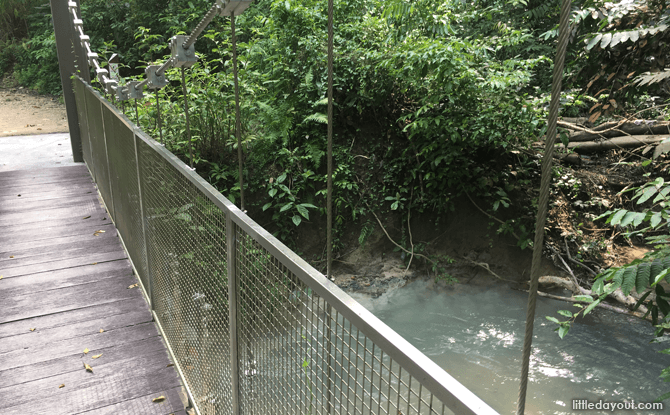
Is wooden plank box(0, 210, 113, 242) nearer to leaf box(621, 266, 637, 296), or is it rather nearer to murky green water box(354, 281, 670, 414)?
murky green water box(354, 281, 670, 414)

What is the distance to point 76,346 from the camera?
8.81 ft

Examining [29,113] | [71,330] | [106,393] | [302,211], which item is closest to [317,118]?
[302,211]

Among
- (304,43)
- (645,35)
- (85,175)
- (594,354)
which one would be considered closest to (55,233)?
(85,175)

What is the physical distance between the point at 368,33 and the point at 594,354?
15.3 ft

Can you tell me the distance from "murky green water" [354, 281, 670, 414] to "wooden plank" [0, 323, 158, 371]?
2.87m

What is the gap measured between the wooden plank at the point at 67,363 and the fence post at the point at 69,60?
14.5ft

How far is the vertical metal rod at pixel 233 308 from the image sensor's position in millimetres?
1506

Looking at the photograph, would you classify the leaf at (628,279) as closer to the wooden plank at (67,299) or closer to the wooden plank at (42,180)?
the wooden plank at (67,299)

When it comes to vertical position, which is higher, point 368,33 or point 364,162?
point 368,33

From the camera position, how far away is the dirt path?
1041 cm

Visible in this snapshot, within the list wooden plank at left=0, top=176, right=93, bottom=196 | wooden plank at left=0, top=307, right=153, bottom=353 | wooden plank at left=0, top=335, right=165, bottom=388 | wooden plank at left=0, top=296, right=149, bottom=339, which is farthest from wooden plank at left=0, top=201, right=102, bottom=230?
wooden plank at left=0, top=335, right=165, bottom=388

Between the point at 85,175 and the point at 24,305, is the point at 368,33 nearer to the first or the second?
the point at 85,175

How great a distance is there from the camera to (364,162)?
251 inches

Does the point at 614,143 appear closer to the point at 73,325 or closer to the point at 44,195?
the point at 73,325
